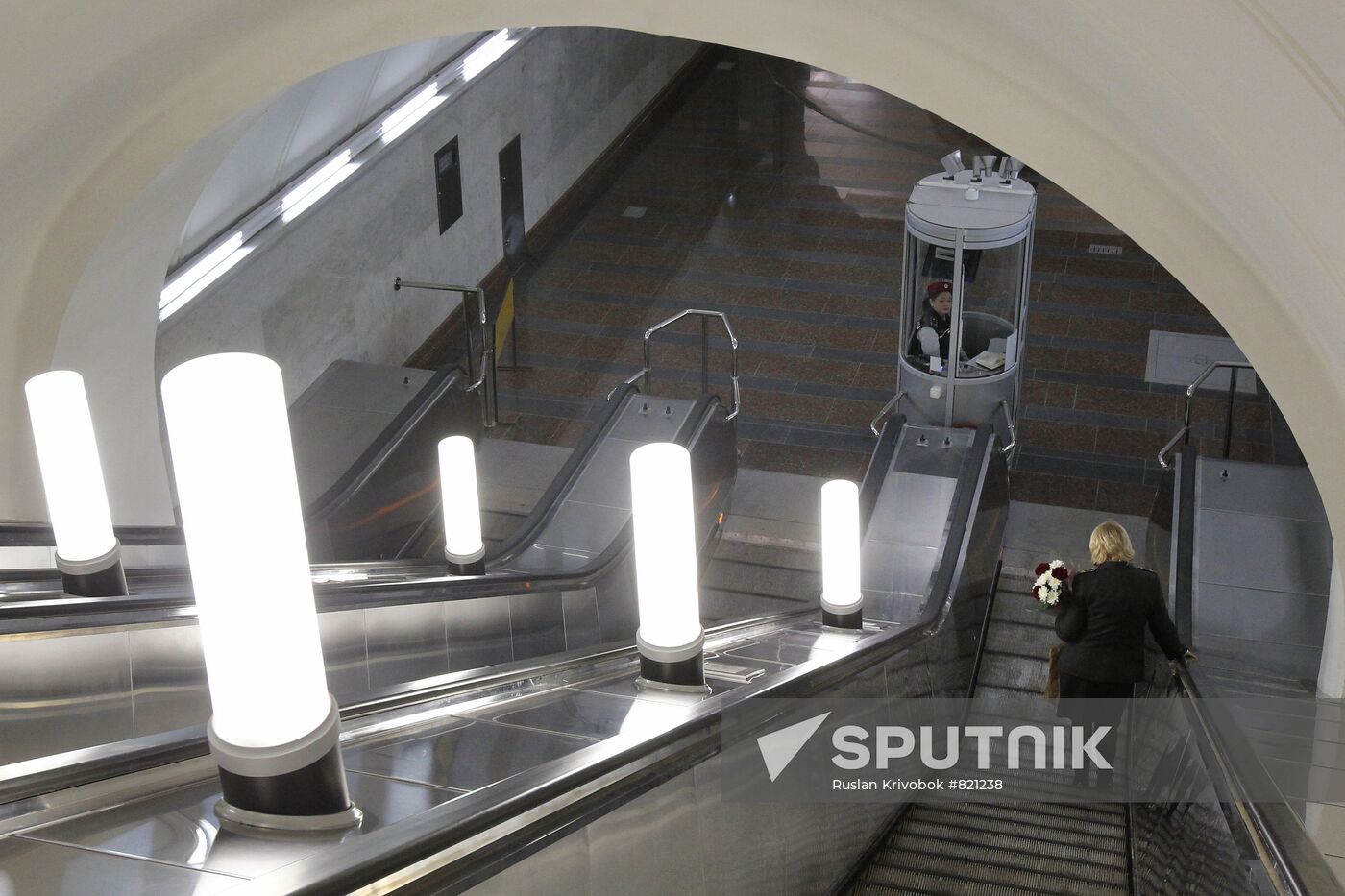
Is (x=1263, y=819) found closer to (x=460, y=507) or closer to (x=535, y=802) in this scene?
(x=535, y=802)

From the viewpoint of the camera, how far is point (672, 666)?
369 cm

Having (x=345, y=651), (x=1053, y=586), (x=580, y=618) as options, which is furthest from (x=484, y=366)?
(x=1053, y=586)

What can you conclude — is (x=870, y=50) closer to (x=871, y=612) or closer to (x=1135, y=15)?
(x=1135, y=15)

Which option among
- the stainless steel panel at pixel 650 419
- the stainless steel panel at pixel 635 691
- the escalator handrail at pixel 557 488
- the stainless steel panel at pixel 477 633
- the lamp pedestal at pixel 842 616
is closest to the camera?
the stainless steel panel at pixel 635 691

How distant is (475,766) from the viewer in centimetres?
277

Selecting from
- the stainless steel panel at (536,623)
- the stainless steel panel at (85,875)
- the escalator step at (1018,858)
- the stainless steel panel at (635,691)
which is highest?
the stainless steel panel at (85,875)

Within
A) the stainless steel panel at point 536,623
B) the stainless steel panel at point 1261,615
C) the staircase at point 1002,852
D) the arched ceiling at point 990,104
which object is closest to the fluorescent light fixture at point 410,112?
the stainless steel panel at point 536,623

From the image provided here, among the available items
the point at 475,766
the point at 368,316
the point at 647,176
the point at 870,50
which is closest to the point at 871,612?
the point at 870,50

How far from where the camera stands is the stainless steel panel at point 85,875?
1.75 meters

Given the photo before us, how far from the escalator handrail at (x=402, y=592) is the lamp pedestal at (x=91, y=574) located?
0.12 metres

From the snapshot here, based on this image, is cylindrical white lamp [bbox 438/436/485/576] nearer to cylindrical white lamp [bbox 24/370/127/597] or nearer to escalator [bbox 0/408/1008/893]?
escalator [bbox 0/408/1008/893]

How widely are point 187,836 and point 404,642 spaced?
3.45 metres

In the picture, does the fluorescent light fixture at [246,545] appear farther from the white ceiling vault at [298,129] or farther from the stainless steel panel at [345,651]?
the white ceiling vault at [298,129]

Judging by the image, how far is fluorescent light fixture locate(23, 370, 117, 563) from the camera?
12.6 ft
